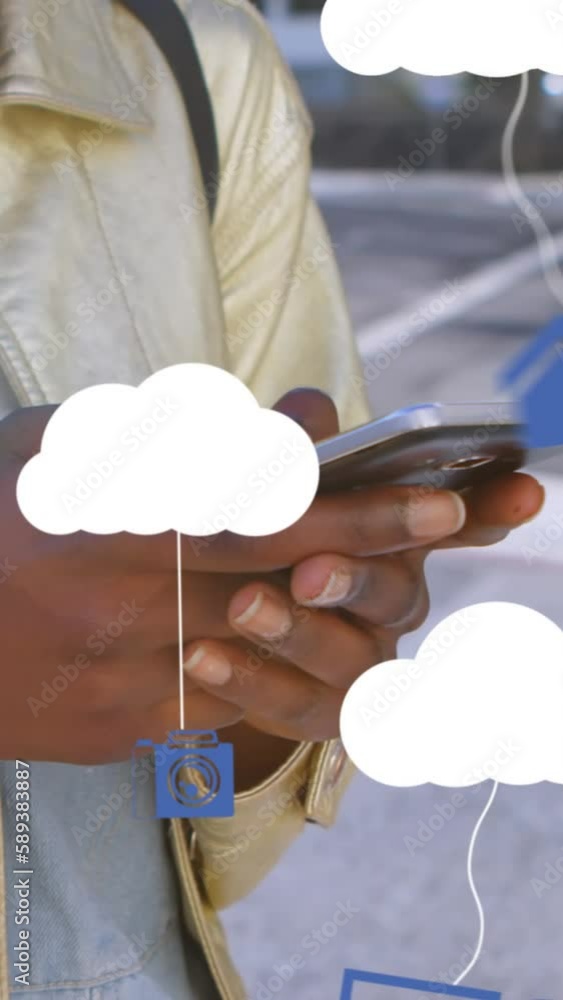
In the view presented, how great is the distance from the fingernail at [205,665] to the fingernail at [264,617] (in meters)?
0.03

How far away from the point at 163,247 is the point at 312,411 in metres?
0.17

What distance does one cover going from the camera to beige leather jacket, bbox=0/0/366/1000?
629mm

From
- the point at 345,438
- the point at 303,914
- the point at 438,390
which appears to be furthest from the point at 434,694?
the point at 438,390

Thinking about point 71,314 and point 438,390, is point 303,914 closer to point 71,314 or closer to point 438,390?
point 71,314

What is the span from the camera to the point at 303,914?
1699 millimetres

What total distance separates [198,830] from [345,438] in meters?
0.27

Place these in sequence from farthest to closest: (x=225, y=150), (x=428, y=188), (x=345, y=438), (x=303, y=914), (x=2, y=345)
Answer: (x=428, y=188) → (x=303, y=914) → (x=225, y=150) → (x=2, y=345) → (x=345, y=438)

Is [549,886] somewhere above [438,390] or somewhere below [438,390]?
above

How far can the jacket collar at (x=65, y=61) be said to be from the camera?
0.64 m

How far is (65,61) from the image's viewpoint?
0.66 metres


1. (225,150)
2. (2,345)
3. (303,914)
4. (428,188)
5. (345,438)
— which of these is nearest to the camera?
(345,438)

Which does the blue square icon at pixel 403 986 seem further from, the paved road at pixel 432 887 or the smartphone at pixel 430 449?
the paved road at pixel 432 887

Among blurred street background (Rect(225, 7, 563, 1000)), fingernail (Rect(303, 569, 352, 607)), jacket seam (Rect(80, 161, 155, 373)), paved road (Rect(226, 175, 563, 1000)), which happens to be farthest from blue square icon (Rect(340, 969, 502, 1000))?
paved road (Rect(226, 175, 563, 1000))

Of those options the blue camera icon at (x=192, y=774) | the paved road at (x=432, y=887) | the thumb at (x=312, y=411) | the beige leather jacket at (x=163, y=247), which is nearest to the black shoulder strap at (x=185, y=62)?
the beige leather jacket at (x=163, y=247)
